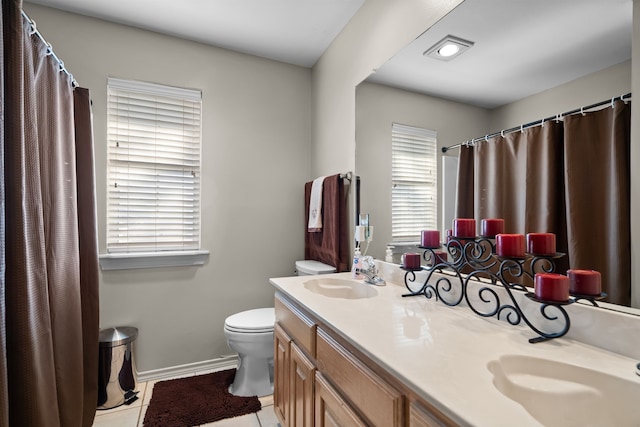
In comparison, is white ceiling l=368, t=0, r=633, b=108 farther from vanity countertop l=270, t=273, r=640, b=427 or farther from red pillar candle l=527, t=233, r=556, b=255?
vanity countertop l=270, t=273, r=640, b=427

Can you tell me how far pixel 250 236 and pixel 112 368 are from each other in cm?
124

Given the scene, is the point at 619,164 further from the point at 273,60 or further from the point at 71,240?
the point at 273,60

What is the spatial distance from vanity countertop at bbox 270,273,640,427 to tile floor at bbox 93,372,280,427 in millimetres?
1044

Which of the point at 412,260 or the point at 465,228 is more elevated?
the point at 465,228

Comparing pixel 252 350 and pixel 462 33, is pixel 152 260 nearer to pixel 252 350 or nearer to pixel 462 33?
pixel 252 350

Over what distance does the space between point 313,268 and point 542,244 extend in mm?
1512

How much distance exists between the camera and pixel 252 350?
6.70ft

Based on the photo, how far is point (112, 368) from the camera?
2.00 m

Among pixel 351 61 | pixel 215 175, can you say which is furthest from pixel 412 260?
pixel 215 175

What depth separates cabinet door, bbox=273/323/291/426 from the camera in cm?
154

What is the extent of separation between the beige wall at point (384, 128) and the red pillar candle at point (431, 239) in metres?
0.09

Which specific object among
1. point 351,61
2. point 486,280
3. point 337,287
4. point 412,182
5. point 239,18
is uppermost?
point 239,18

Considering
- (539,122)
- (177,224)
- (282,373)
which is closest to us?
(539,122)

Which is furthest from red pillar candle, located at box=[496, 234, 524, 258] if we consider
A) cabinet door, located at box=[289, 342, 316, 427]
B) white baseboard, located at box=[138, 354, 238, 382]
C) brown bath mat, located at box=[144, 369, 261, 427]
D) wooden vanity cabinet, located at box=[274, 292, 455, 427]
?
white baseboard, located at box=[138, 354, 238, 382]
